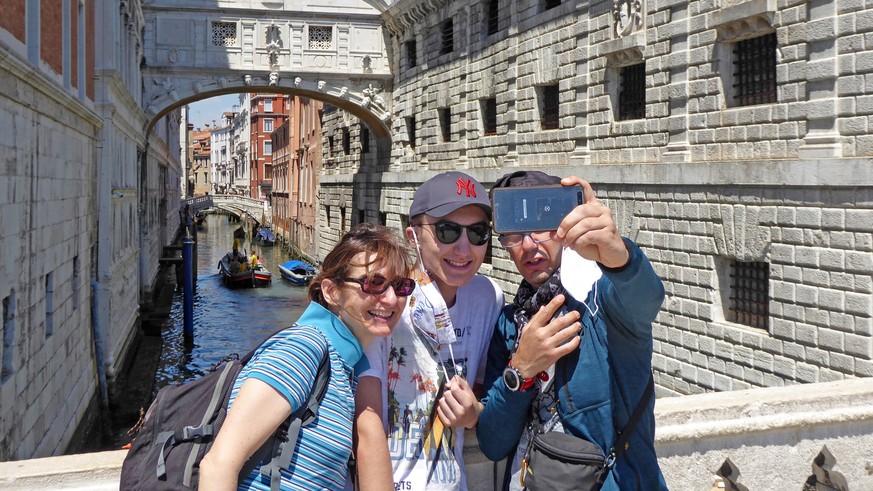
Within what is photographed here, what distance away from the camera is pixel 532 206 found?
2012mm

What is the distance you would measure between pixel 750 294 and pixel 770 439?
21.7 ft

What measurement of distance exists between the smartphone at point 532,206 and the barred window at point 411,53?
1857cm

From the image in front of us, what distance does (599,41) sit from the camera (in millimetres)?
11844

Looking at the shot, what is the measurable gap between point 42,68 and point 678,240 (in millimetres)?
7723

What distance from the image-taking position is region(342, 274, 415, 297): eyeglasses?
1986 mm

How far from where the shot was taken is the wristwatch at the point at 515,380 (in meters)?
2.04

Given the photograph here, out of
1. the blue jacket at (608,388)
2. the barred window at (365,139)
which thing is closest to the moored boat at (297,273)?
the barred window at (365,139)

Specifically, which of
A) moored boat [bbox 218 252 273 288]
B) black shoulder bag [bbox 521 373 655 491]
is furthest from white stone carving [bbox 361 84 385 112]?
black shoulder bag [bbox 521 373 655 491]

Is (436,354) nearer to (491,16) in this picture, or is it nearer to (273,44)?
(491,16)

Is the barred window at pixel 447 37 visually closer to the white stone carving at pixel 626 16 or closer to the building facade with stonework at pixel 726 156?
the building facade with stonework at pixel 726 156

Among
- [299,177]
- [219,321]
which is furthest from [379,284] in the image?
[299,177]

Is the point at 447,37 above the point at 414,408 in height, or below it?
above

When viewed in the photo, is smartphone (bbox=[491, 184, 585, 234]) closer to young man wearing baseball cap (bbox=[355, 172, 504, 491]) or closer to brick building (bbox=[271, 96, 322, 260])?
Answer: young man wearing baseball cap (bbox=[355, 172, 504, 491])

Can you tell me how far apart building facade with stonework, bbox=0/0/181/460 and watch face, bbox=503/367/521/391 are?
5267mm
